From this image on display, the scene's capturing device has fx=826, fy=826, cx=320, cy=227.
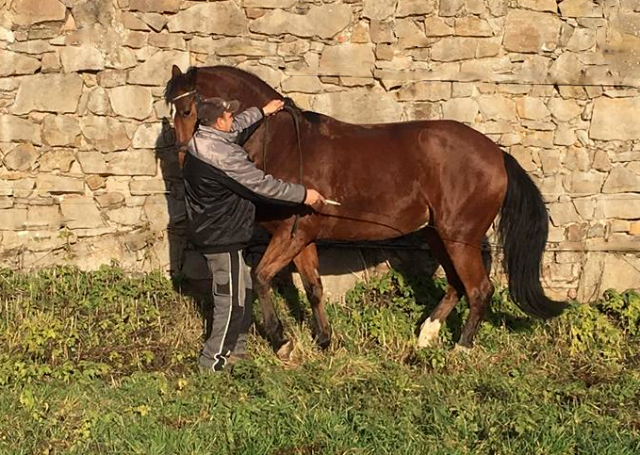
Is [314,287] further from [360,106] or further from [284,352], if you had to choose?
[360,106]

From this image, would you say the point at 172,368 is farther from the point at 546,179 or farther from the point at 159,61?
the point at 546,179

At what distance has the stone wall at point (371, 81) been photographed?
23.4ft

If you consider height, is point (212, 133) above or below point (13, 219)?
above

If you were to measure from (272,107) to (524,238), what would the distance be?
86.9 inches

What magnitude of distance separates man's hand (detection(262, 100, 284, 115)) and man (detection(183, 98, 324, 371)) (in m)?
0.12

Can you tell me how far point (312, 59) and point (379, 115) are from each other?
765 mm

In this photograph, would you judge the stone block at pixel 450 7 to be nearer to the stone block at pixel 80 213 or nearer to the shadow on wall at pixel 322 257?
the shadow on wall at pixel 322 257

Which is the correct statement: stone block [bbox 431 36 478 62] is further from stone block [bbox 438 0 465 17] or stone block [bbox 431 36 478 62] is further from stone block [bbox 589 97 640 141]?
stone block [bbox 589 97 640 141]

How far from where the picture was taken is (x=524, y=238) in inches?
254

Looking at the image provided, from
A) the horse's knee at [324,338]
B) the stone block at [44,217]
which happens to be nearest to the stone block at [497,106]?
the horse's knee at [324,338]

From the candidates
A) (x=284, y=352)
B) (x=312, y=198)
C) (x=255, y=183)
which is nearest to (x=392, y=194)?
(x=312, y=198)

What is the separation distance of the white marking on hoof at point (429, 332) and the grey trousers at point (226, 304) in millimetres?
1464

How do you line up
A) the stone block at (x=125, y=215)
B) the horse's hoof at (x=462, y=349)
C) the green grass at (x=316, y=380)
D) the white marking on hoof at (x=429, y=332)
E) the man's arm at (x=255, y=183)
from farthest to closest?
the stone block at (x=125, y=215), the white marking on hoof at (x=429, y=332), the horse's hoof at (x=462, y=349), the man's arm at (x=255, y=183), the green grass at (x=316, y=380)

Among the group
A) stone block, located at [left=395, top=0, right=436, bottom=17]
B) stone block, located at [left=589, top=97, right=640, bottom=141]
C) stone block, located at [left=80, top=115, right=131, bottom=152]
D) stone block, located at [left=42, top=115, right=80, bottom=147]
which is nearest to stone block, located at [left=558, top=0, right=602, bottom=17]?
stone block, located at [left=589, top=97, right=640, bottom=141]
